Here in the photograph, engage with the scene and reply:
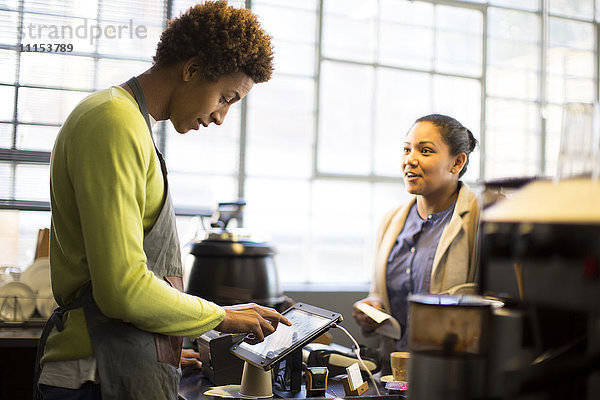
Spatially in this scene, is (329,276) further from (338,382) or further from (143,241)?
(143,241)

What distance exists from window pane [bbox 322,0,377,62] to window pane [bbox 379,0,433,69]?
0.25ft

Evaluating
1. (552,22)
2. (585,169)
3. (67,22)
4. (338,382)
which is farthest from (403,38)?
(585,169)

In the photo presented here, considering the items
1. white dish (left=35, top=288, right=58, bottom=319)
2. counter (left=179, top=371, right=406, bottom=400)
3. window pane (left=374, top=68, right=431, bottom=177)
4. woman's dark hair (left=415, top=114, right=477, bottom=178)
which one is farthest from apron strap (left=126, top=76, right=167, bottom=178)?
window pane (left=374, top=68, right=431, bottom=177)

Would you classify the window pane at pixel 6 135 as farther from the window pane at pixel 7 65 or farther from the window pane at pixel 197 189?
the window pane at pixel 197 189

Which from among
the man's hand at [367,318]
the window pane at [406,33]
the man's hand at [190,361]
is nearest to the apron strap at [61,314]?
the man's hand at [190,361]

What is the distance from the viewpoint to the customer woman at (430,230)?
7.57ft

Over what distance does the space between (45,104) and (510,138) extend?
10.4 feet

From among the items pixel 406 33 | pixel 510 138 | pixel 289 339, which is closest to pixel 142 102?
pixel 289 339

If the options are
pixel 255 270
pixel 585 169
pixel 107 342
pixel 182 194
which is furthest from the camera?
pixel 182 194

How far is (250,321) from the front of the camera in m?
1.33

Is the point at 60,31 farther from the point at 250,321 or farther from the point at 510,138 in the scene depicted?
the point at 510,138

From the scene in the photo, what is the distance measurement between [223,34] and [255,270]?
4.04 ft

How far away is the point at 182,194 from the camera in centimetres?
357

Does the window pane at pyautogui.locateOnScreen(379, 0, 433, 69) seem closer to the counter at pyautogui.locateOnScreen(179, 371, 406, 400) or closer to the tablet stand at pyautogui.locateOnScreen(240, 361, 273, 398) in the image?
the counter at pyautogui.locateOnScreen(179, 371, 406, 400)
